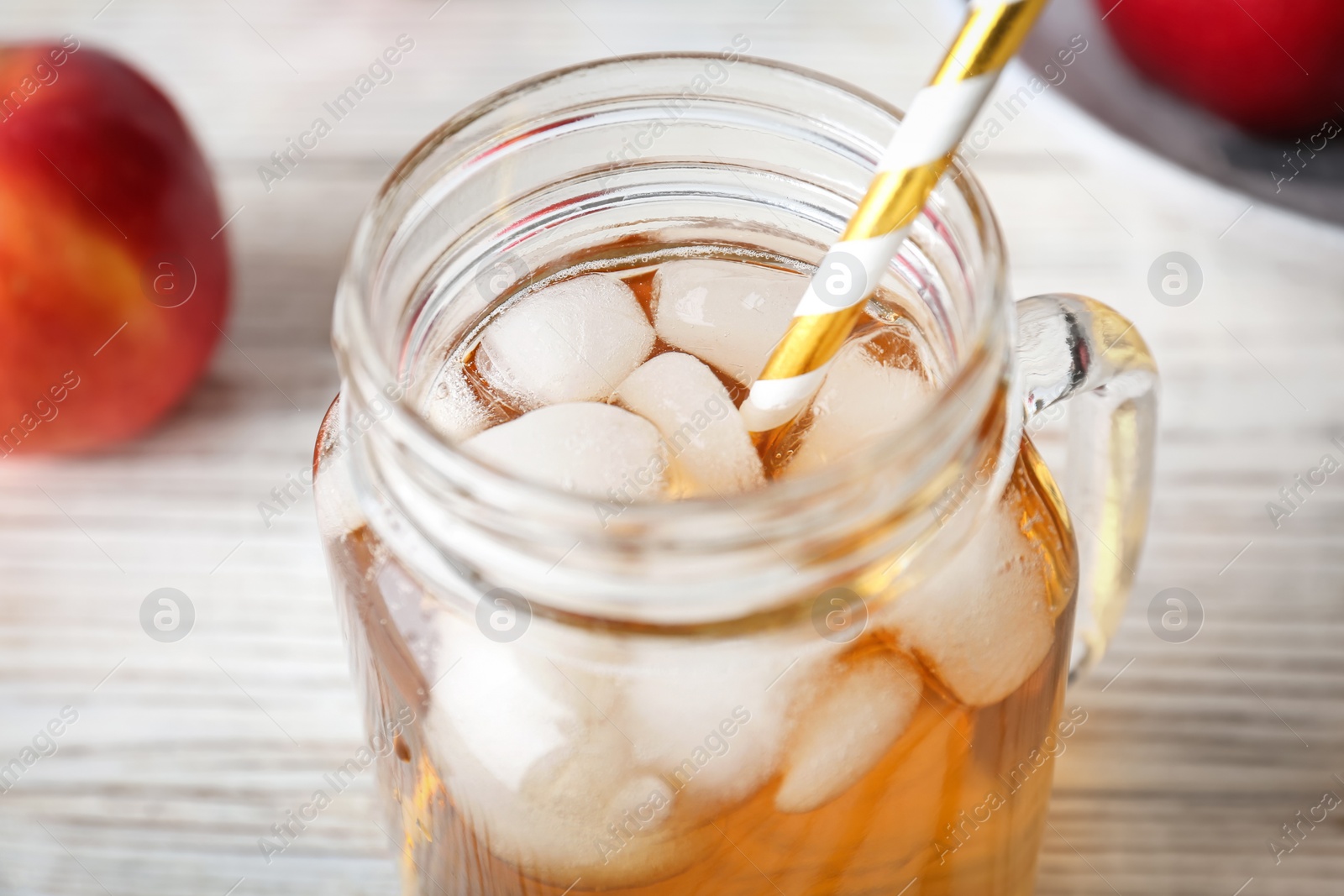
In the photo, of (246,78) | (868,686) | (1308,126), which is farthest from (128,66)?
(1308,126)

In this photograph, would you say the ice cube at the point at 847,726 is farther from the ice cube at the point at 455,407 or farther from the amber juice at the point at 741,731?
the ice cube at the point at 455,407

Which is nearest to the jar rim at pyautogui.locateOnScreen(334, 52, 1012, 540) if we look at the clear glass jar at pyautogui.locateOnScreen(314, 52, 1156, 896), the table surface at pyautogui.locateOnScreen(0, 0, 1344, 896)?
the clear glass jar at pyautogui.locateOnScreen(314, 52, 1156, 896)

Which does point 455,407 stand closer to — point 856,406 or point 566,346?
point 566,346

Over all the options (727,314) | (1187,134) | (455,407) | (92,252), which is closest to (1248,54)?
(1187,134)

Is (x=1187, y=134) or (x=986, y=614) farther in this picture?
(x=1187, y=134)

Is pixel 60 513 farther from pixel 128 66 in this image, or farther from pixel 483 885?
pixel 483 885
